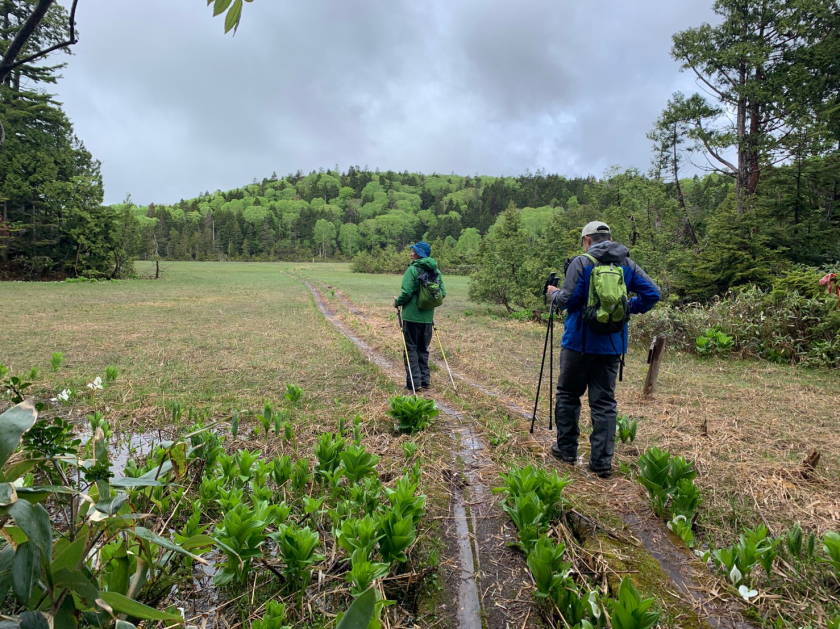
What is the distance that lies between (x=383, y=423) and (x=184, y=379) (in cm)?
405

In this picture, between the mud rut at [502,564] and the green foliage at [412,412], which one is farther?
the green foliage at [412,412]

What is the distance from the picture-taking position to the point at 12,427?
0.89 metres

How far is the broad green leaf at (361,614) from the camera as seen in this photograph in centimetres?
91

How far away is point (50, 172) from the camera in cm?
3053

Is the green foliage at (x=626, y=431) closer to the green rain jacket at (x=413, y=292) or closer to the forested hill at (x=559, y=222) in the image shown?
the green rain jacket at (x=413, y=292)

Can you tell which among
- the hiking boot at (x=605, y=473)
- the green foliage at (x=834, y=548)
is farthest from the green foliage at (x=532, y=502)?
the green foliage at (x=834, y=548)

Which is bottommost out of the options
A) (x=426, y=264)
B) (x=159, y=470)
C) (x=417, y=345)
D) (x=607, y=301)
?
(x=417, y=345)

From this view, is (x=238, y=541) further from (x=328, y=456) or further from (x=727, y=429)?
(x=727, y=429)

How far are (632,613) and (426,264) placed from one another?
5531 mm

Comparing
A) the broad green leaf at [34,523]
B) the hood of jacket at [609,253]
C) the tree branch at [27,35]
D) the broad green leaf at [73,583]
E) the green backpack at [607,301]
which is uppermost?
the tree branch at [27,35]

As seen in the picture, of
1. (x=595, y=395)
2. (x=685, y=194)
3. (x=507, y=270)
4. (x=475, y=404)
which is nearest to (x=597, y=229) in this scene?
(x=595, y=395)

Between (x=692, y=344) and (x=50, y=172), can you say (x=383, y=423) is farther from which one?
(x=50, y=172)

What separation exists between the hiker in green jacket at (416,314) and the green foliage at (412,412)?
5.76ft

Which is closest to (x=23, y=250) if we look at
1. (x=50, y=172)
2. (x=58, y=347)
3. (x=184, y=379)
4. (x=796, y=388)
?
(x=50, y=172)
